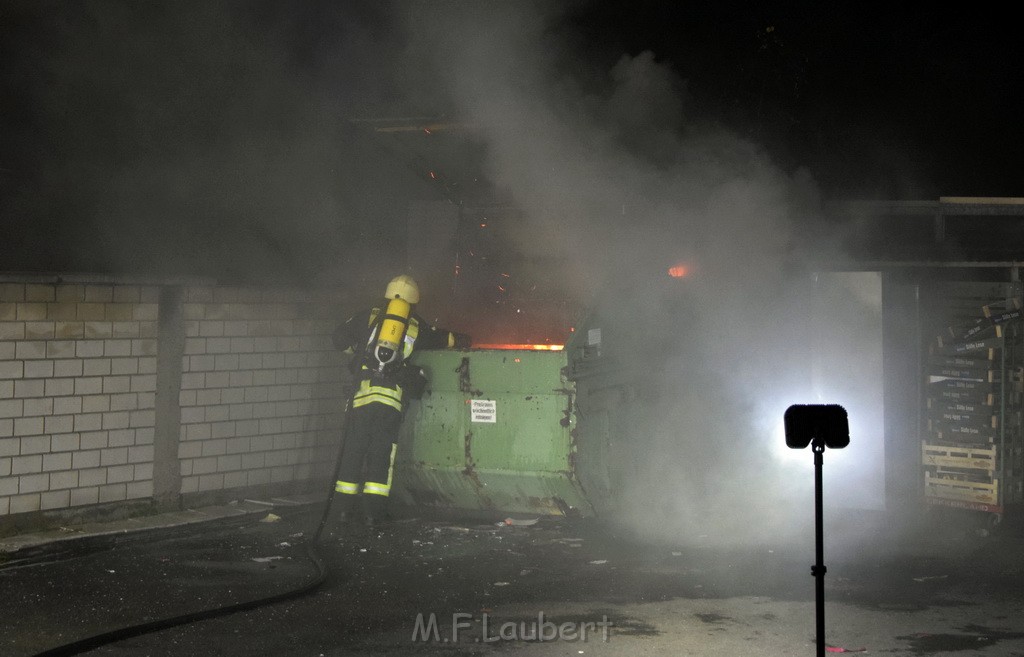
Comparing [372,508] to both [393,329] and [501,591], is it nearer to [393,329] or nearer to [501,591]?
[393,329]

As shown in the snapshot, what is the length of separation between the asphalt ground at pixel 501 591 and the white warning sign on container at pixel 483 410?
85 cm

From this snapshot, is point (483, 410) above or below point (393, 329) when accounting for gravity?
below

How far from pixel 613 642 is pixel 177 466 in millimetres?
4690

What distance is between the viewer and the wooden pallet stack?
8.57 m

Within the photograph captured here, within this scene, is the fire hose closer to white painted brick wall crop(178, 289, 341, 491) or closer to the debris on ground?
the debris on ground

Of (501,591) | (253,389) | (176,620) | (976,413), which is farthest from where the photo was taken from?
(253,389)

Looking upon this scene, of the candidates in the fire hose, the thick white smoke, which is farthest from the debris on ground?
the fire hose

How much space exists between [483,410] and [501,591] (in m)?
2.37

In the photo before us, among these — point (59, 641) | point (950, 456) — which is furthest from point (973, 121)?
point (59, 641)

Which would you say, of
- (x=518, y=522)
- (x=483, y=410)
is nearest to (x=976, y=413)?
(x=518, y=522)

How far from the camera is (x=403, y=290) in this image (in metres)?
9.05

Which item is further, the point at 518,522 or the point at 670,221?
the point at 670,221

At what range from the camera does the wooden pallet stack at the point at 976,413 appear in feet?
28.1

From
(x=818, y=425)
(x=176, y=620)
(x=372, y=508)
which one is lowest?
(x=176, y=620)
